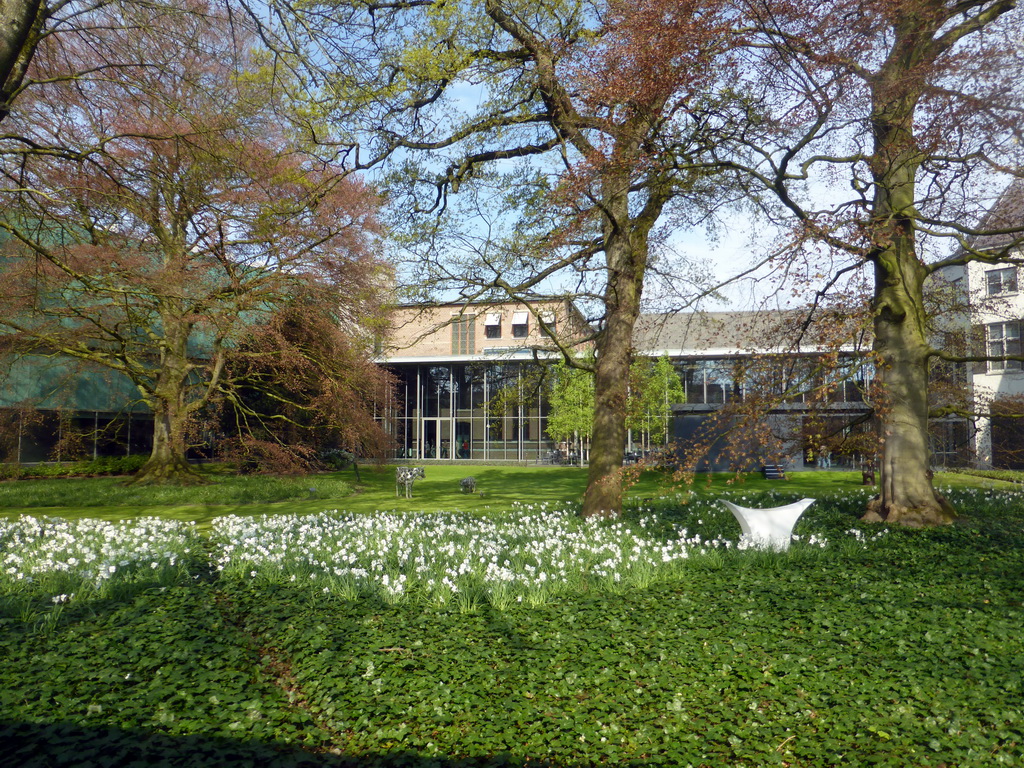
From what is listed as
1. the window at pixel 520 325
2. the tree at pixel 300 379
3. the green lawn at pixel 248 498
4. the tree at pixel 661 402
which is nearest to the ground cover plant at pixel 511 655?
the green lawn at pixel 248 498

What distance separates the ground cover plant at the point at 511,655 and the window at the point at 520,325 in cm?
3702

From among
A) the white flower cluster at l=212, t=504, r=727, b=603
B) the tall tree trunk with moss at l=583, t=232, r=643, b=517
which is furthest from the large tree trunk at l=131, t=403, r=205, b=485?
the tall tree trunk with moss at l=583, t=232, r=643, b=517

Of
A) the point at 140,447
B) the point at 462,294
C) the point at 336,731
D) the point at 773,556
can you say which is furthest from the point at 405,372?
the point at 336,731

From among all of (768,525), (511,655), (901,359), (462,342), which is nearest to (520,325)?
(462,342)

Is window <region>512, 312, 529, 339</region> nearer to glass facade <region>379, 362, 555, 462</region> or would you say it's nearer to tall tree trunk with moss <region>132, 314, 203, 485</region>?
glass facade <region>379, 362, 555, 462</region>

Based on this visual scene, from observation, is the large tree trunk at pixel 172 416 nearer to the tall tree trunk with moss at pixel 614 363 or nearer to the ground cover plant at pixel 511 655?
the ground cover plant at pixel 511 655

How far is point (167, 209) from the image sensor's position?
60.0ft

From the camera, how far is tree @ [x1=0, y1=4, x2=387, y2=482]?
329 inches

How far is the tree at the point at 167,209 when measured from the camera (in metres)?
8.35

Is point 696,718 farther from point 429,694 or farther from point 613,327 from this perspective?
point 613,327

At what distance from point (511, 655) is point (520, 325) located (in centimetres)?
4243

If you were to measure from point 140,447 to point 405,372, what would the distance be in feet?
62.8

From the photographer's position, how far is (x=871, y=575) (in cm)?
744

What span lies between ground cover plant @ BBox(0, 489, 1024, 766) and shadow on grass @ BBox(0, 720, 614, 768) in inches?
0.7
